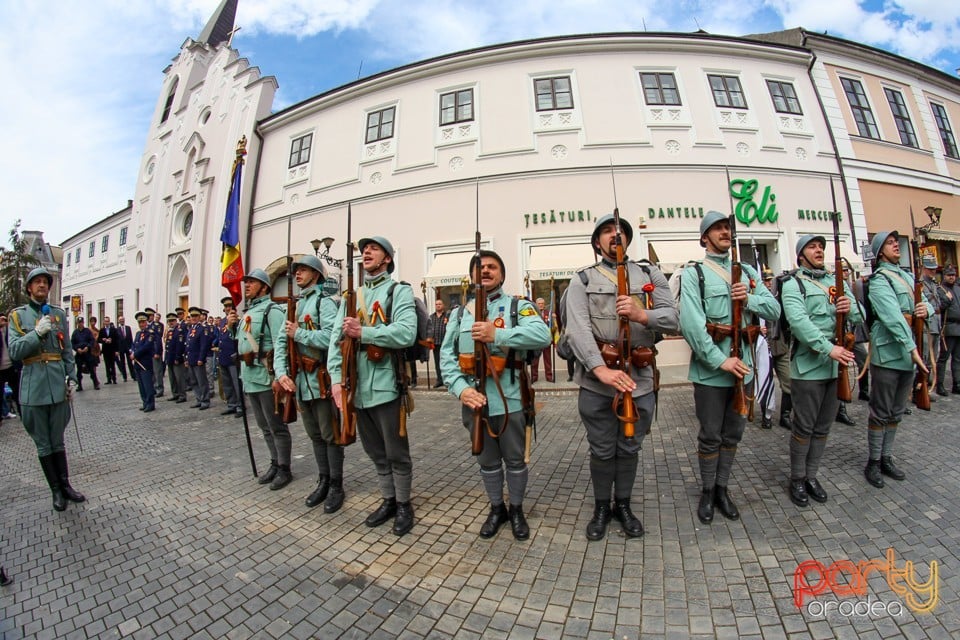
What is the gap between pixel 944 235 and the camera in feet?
49.0

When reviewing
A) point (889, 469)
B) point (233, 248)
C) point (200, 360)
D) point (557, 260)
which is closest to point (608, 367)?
point (889, 469)

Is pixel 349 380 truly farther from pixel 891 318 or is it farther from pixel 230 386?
pixel 230 386

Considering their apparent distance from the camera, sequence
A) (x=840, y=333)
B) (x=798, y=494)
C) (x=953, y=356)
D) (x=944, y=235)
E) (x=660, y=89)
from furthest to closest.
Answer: (x=944, y=235)
(x=660, y=89)
(x=953, y=356)
(x=840, y=333)
(x=798, y=494)

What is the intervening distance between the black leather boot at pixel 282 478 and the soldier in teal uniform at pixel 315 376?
1.74 feet

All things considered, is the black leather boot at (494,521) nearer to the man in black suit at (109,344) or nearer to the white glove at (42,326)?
the white glove at (42,326)

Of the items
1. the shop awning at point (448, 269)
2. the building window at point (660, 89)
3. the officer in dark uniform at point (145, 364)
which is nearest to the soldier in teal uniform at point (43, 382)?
the officer in dark uniform at point (145, 364)

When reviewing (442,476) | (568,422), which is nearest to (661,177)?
(568,422)

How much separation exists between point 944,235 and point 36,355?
24680mm

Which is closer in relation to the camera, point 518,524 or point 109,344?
point 518,524

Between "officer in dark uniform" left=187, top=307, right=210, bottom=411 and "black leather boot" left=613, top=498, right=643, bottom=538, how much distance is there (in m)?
9.13

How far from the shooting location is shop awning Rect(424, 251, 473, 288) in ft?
42.4

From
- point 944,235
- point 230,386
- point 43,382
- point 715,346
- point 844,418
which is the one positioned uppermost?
point 944,235

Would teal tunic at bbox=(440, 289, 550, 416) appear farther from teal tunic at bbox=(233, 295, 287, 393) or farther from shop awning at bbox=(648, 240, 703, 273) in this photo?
shop awning at bbox=(648, 240, 703, 273)

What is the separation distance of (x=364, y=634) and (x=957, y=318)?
10.2 metres
